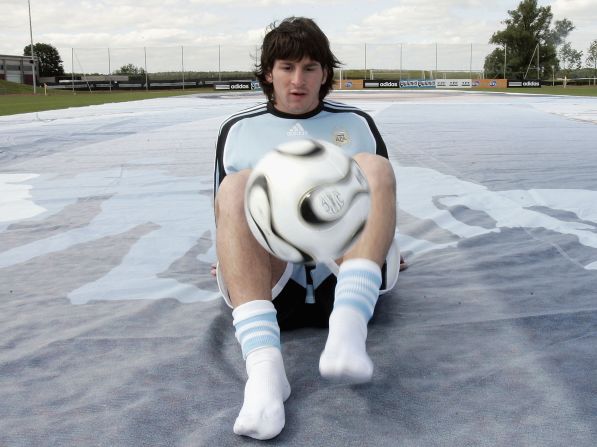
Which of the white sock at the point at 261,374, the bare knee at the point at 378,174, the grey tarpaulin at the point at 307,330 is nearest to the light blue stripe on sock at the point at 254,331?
the white sock at the point at 261,374

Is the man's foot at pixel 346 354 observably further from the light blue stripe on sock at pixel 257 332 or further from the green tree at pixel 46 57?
the green tree at pixel 46 57

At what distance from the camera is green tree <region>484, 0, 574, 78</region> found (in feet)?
175

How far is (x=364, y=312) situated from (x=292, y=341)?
339 mm

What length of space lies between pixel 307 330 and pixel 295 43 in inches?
31.8

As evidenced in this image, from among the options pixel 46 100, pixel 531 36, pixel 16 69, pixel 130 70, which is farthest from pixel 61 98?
pixel 531 36

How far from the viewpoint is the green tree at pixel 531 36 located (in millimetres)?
53406

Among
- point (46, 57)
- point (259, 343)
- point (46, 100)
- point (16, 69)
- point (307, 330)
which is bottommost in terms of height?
point (307, 330)

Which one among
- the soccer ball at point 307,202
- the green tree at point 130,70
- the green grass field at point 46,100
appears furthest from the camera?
the green tree at point 130,70

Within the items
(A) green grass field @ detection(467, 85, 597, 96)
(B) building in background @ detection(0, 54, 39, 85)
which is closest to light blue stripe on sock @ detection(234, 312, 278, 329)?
(A) green grass field @ detection(467, 85, 597, 96)

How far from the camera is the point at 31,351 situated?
1663mm

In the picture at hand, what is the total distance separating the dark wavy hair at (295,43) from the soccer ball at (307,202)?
1.49ft

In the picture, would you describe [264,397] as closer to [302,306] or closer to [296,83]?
[302,306]

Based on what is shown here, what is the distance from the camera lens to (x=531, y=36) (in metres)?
55.7

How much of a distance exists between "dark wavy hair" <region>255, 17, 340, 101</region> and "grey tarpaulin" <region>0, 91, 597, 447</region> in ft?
2.54
